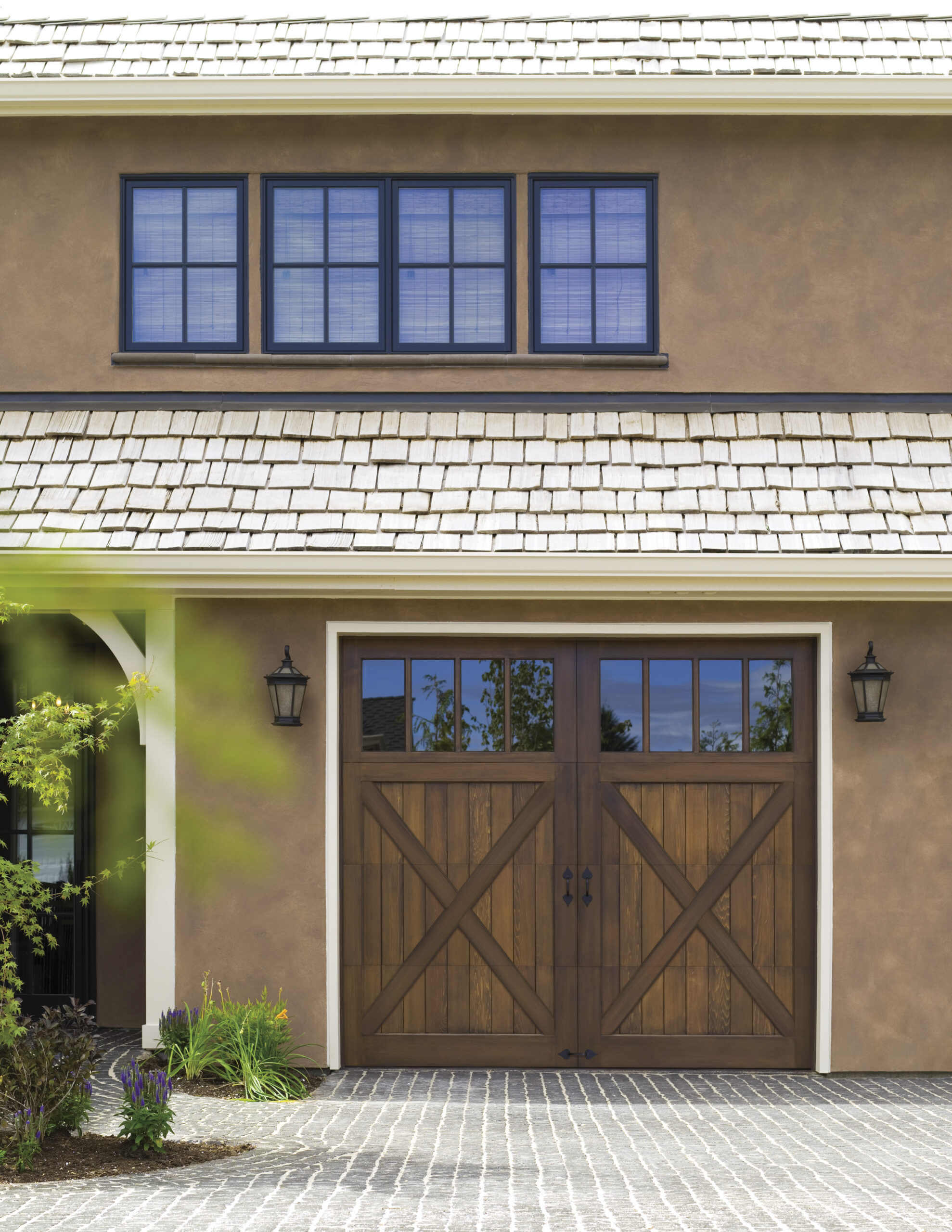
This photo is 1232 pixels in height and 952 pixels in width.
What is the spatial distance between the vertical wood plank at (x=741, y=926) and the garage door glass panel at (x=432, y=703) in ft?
5.81

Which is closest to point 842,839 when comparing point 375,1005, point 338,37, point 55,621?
point 375,1005

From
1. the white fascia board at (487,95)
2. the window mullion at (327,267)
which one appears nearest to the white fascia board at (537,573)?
the window mullion at (327,267)

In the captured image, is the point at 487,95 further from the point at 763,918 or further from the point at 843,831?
the point at 763,918

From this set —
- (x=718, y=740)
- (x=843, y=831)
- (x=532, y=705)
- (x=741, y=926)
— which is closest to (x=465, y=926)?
(x=532, y=705)

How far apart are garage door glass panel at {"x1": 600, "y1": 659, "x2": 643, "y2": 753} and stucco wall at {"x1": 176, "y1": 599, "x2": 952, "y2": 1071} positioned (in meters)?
0.32

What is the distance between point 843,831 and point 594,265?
12.5 ft

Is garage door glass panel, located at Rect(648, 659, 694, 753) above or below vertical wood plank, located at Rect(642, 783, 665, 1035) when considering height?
above

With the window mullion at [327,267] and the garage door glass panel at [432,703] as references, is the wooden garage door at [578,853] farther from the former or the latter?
the window mullion at [327,267]

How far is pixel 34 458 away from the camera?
7.52 m

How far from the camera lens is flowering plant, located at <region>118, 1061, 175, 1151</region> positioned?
16.8 ft

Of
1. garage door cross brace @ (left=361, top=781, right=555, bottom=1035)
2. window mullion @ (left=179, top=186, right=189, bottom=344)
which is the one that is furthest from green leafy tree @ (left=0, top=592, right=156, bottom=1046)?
window mullion @ (left=179, top=186, right=189, bottom=344)

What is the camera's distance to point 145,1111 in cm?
512

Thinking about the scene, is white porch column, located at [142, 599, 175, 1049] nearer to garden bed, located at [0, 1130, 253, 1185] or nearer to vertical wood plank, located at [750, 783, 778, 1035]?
garden bed, located at [0, 1130, 253, 1185]

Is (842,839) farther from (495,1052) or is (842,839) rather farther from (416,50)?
(416,50)
